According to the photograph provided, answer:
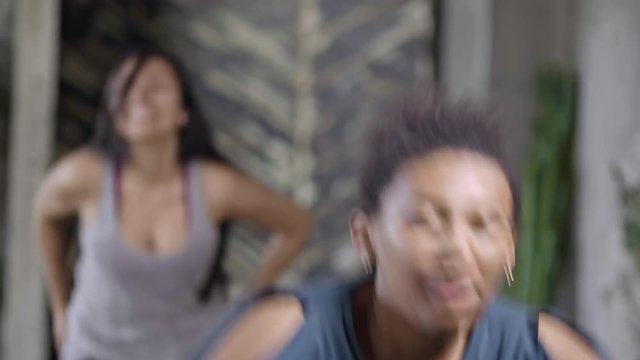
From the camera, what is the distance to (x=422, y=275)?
58cm

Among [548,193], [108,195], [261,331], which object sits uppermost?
[261,331]

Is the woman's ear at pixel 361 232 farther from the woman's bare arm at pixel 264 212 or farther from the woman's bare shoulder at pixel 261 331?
the woman's bare arm at pixel 264 212

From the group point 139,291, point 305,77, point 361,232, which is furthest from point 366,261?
point 305,77

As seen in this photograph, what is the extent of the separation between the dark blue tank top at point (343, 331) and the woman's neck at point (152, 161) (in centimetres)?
105

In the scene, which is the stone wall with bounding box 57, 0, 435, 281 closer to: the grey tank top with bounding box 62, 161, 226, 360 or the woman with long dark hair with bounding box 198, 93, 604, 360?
the grey tank top with bounding box 62, 161, 226, 360

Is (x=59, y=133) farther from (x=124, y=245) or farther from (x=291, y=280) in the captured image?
(x=291, y=280)

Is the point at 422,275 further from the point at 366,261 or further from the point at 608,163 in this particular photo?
the point at 608,163

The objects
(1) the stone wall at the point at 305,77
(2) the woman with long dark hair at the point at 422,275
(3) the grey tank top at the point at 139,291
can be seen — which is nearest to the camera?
(2) the woman with long dark hair at the point at 422,275

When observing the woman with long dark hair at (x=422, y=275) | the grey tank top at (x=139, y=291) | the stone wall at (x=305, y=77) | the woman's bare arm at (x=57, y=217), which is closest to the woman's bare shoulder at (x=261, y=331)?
the woman with long dark hair at (x=422, y=275)

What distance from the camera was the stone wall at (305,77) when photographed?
1.90m

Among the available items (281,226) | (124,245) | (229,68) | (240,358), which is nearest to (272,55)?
(229,68)

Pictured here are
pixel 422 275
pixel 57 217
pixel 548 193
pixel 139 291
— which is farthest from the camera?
pixel 548 193

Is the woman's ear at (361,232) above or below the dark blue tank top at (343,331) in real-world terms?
above

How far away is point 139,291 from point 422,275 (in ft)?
3.66
